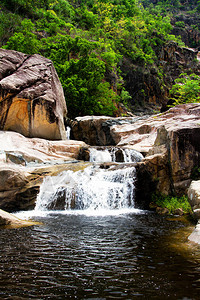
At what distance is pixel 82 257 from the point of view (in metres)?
→ 4.70

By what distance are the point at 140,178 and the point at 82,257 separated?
7.03 meters

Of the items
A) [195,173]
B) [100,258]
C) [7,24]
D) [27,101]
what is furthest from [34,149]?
[7,24]

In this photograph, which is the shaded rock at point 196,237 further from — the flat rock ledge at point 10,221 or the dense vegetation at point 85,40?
the dense vegetation at point 85,40

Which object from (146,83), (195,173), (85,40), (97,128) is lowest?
(195,173)

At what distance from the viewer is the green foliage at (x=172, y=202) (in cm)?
974

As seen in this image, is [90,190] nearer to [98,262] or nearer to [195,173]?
[195,173]

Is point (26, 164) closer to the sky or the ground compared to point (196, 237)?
closer to the ground

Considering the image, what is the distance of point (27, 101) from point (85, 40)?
15.5m

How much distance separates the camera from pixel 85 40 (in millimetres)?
28625

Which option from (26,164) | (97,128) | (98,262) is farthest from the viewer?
(97,128)

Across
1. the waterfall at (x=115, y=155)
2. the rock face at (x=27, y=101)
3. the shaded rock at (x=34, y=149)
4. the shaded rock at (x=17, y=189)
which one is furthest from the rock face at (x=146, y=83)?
the shaded rock at (x=17, y=189)

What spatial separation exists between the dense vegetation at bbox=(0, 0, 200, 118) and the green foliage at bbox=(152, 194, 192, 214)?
16.6 metres

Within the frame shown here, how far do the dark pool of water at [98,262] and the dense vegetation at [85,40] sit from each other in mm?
20275

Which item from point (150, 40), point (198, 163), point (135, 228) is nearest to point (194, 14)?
point (150, 40)
